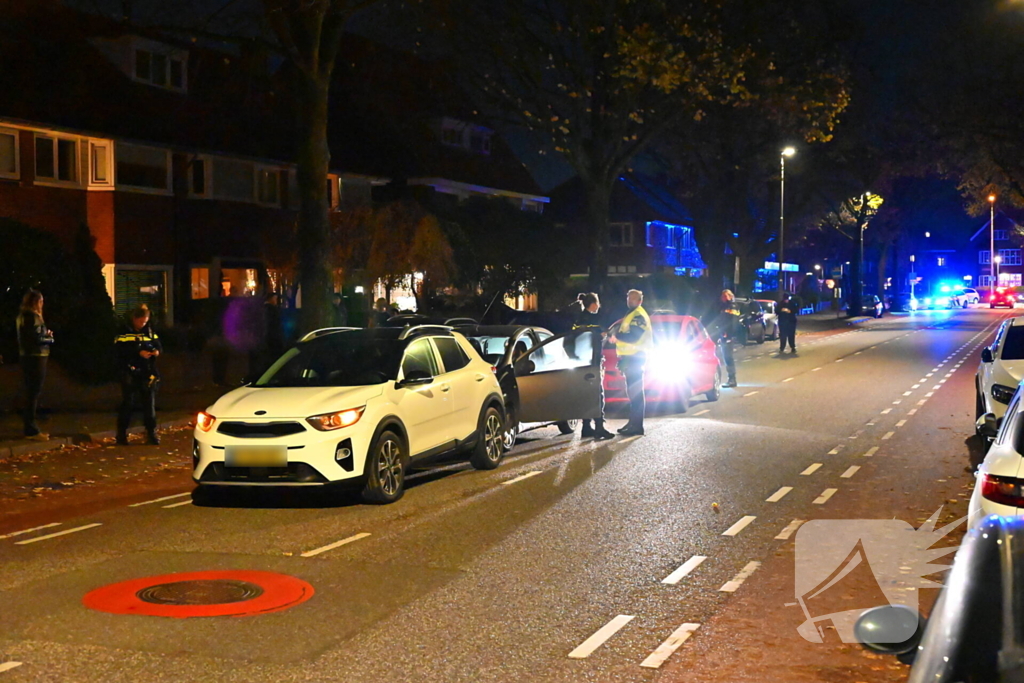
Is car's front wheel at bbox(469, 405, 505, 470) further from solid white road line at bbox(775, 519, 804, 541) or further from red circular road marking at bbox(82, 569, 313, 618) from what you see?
red circular road marking at bbox(82, 569, 313, 618)

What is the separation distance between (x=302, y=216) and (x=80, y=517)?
1044cm

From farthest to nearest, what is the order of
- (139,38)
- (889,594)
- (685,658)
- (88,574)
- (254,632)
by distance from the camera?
(139,38), (88,574), (889,594), (254,632), (685,658)

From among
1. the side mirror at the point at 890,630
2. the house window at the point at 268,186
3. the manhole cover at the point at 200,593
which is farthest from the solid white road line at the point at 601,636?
the house window at the point at 268,186

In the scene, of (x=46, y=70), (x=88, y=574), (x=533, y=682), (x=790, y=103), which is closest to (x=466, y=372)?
(x=88, y=574)

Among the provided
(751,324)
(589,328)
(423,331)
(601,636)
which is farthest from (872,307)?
(601,636)

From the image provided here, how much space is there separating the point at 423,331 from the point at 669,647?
6572mm

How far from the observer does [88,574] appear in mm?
8211

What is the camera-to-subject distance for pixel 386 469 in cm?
1106

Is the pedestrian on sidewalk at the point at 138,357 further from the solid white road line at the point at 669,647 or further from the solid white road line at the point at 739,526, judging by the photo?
the solid white road line at the point at 669,647

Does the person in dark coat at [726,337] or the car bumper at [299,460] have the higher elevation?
the person in dark coat at [726,337]

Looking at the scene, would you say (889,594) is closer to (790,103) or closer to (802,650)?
(802,650)

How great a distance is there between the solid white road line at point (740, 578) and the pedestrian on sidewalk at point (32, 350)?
1005cm

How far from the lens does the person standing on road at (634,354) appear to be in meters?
15.8

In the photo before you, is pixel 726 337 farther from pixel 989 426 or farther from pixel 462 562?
pixel 462 562
